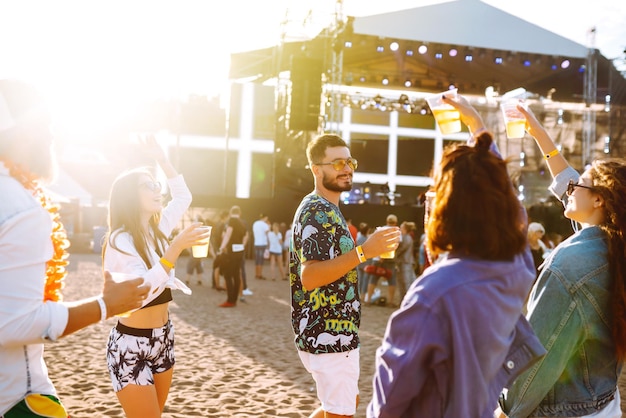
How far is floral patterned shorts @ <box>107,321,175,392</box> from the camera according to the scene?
2.91m

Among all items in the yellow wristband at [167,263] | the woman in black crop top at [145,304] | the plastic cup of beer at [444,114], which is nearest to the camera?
the plastic cup of beer at [444,114]

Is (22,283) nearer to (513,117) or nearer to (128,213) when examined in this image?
(128,213)

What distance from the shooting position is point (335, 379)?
2947 mm

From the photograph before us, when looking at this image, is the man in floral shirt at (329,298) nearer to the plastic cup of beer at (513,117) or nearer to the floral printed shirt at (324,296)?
the floral printed shirt at (324,296)

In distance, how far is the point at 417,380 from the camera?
1599 mm

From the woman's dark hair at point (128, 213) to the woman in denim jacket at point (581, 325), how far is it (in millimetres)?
1897

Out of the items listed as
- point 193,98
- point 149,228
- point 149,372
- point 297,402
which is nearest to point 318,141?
point 149,228

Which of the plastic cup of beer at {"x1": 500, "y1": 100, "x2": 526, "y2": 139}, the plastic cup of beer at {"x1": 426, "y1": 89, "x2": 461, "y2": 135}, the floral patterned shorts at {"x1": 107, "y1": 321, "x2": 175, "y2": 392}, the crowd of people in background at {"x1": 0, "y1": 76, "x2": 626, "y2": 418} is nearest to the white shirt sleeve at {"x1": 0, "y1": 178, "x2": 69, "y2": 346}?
the crowd of people in background at {"x1": 0, "y1": 76, "x2": 626, "y2": 418}

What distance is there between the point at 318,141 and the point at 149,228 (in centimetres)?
104

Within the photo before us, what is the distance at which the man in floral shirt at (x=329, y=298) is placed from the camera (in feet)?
9.42

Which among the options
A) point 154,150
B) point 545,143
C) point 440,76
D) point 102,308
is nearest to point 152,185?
point 154,150

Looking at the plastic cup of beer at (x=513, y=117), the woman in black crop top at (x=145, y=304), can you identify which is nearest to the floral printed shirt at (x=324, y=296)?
the woman in black crop top at (x=145, y=304)

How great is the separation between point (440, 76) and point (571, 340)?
2400cm

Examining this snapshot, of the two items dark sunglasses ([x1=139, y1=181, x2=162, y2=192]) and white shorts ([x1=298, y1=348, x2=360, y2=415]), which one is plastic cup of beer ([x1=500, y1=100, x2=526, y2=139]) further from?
dark sunglasses ([x1=139, y1=181, x2=162, y2=192])
